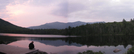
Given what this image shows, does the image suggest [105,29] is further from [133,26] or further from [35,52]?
[35,52]

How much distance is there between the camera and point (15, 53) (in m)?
11.8

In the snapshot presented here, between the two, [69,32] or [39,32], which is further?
[39,32]

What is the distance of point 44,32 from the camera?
479 feet

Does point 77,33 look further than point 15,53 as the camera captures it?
Yes

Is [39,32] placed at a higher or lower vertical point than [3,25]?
lower

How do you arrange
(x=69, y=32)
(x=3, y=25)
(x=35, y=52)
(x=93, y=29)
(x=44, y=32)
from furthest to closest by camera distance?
(x=3, y=25), (x=44, y=32), (x=93, y=29), (x=69, y=32), (x=35, y=52)

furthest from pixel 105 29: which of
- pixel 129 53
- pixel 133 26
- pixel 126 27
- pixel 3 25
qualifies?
pixel 3 25

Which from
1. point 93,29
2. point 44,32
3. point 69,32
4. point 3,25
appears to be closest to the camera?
point 69,32

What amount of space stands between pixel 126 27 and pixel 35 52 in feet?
447

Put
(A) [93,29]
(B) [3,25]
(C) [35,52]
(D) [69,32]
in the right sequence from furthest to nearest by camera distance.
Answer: (B) [3,25] < (A) [93,29] < (D) [69,32] < (C) [35,52]

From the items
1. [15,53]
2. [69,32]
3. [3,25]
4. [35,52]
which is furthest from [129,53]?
[3,25]

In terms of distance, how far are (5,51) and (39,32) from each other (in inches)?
5572

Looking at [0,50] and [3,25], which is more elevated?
[3,25]

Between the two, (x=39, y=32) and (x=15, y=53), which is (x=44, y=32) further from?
(x=15, y=53)
